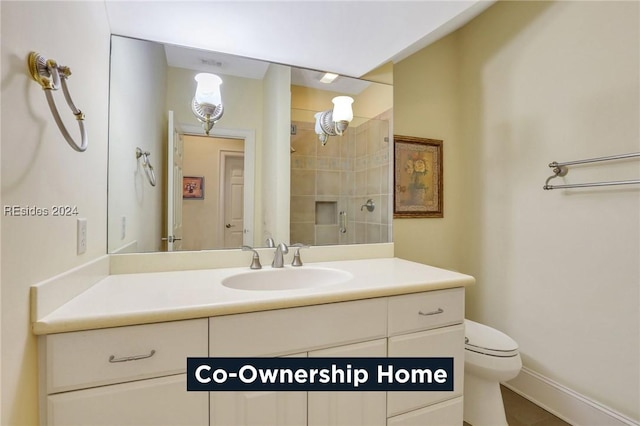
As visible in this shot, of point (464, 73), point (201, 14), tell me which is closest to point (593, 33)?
point (464, 73)

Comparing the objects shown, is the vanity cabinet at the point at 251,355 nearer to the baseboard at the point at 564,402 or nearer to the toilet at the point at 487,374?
the toilet at the point at 487,374

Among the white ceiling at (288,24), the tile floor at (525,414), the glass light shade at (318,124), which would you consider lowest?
the tile floor at (525,414)

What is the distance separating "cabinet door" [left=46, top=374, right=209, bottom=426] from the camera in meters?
0.78

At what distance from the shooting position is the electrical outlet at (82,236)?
100 cm

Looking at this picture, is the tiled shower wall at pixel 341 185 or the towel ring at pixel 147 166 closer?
the towel ring at pixel 147 166

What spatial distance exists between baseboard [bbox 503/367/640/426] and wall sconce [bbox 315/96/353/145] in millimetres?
1898

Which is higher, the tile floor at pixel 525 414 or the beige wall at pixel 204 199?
the beige wall at pixel 204 199

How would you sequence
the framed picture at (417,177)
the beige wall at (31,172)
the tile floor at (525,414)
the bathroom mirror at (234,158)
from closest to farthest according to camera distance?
the beige wall at (31,172) → the bathroom mirror at (234,158) → the tile floor at (525,414) → the framed picture at (417,177)

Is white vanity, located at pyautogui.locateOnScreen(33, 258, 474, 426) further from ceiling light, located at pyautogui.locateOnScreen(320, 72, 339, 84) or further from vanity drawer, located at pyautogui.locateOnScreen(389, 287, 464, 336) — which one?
ceiling light, located at pyautogui.locateOnScreen(320, 72, 339, 84)

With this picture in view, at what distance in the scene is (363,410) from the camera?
1114mm

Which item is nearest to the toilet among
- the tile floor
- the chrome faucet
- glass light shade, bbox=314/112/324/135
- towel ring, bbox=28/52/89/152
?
the tile floor

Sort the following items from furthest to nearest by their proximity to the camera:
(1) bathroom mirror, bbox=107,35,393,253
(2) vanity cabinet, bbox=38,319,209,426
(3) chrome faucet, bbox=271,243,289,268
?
(3) chrome faucet, bbox=271,243,289,268 < (1) bathroom mirror, bbox=107,35,393,253 < (2) vanity cabinet, bbox=38,319,209,426

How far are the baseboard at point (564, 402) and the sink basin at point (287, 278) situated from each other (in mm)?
1466

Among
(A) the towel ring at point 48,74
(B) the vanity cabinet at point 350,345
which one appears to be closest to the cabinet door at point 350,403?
(B) the vanity cabinet at point 350,345
